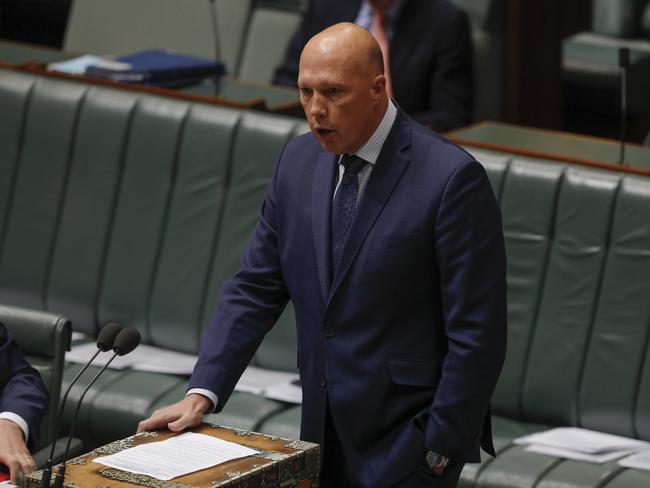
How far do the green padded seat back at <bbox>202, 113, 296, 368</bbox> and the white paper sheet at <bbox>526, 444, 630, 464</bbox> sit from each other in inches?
44.8

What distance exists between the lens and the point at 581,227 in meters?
3.82

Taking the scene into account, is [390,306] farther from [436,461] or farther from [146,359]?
[146,359]

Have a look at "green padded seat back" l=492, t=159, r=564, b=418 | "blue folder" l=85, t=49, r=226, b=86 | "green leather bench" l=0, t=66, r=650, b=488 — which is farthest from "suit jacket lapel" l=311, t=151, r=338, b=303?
"blue folder" l=85, t=49, r=226, b=86

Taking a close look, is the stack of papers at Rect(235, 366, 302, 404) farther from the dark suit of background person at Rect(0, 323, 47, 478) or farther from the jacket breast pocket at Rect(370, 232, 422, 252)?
the jacket breast pocket at Rect(370, 232, 422, 252)

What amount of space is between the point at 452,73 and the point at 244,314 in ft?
7.89

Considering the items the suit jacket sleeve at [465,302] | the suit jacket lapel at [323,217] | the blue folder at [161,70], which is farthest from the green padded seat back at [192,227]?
the suit jacket sleeve at [465,302]

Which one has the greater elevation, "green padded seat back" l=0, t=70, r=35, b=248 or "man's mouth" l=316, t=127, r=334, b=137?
"man's mouth" l=316, t=127, r=334, b=137

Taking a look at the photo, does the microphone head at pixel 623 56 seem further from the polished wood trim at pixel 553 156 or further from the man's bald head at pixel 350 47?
the man's bald head at pixel 350 47

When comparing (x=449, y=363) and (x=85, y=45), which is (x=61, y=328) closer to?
(x=449, y=363)

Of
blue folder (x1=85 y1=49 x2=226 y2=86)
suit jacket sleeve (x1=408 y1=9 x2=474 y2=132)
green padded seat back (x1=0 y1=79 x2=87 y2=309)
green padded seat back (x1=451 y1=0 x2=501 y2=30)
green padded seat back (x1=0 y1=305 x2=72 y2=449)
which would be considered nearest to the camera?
green padded seat back (x1=0 y1=305 x2=72 y2=449)

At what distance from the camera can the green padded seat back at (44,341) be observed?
329 centimetres

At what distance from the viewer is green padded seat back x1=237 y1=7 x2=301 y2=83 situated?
5910 mm

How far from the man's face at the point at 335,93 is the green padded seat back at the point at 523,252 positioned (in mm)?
1406

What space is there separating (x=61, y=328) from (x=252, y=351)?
0.74 metres
